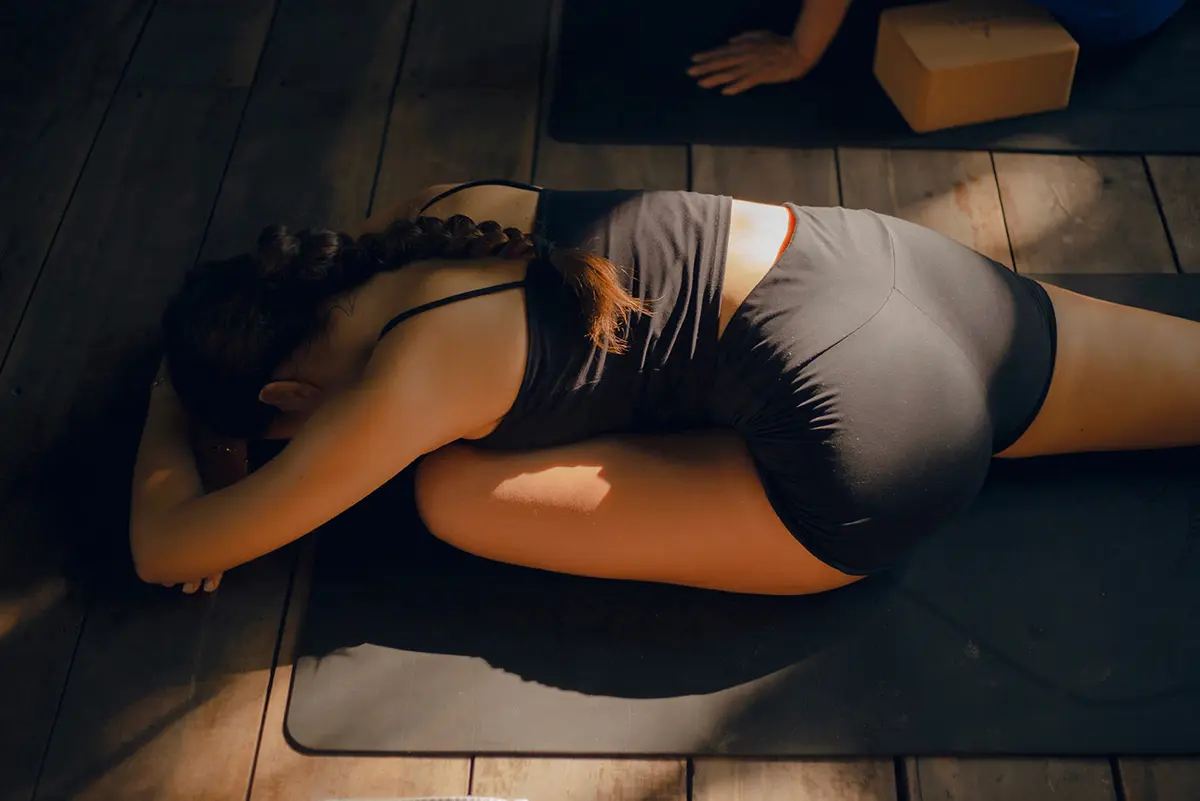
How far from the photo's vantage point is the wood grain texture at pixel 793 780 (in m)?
1.53

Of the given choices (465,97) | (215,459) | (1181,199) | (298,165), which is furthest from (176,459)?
(1181,199)

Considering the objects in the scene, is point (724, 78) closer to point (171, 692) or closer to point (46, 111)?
point (46, 111)

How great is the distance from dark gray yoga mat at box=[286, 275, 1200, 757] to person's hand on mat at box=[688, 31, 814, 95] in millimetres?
1065

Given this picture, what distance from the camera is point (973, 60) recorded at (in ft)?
7.20

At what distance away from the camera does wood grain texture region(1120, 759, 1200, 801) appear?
4.94ft

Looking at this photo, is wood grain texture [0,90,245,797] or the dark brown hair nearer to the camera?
the dark brown hair

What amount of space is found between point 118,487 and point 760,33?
5.32ft

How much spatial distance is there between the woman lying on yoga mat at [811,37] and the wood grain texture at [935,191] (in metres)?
0.25

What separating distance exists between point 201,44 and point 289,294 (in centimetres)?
138

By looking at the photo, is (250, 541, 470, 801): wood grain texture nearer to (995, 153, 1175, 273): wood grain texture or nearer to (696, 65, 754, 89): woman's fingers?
(995, 153, 1175, 273): wood grain texture

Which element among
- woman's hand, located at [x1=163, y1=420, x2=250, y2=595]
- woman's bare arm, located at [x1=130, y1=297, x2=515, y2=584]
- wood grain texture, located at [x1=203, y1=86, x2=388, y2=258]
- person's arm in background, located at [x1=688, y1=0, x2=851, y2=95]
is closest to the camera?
woman's bare arm, located at [x1=130, y1=297, x2=515, y2=584]

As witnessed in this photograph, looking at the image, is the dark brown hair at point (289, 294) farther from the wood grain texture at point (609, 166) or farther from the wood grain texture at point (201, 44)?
the wood grain texture at point (201, 44)

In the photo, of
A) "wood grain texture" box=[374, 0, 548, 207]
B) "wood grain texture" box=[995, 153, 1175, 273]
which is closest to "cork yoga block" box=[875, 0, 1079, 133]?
"wood grain texture" box=[995, 153, 1175, 273]

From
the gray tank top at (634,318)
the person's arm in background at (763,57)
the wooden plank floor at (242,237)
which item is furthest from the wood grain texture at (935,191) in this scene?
the gray tank top at (634,318)
